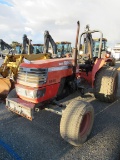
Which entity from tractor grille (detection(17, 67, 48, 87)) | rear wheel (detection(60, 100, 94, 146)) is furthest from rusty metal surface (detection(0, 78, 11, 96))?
rear wheel (detection(60, 100, 94, 146))

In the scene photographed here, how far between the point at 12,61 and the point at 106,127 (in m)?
3.54

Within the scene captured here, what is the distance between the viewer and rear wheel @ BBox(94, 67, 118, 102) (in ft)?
15.0

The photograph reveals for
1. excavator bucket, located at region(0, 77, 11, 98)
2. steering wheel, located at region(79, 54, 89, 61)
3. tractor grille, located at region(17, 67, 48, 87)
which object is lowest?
excavator bucket, located at region(0, 77, 11, 98)

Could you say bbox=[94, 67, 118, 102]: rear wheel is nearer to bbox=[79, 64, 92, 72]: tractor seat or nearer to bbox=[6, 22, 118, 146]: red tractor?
bbox=[79, 64, 92, 72]: tractor seat

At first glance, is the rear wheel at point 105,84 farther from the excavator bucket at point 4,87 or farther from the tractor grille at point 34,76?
the excavator bucket at point 4,87

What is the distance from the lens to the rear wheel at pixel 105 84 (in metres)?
4.57

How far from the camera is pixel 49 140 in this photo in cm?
323

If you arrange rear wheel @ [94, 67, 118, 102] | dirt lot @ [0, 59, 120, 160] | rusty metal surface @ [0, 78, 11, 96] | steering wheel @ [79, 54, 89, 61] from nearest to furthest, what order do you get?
dirt lot @ [0, 59, 120, 160]
rear wheel @ [94, 67, 118, 102]
rusty metal surface @ [0, 78, 11, 96]
steering wheel @ [79, 54, 89, 61]

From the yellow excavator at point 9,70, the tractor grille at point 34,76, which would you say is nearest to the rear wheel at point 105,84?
the tractor grille at point 34,76

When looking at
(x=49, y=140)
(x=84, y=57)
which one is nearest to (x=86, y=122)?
(x=49, y=140)

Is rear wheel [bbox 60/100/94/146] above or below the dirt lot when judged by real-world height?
above

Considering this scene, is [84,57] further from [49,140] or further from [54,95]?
[49,140]

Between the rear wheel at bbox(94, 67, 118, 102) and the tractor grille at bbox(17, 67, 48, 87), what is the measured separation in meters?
1.90

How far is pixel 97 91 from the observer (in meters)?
4.77
